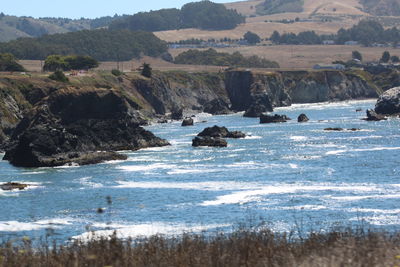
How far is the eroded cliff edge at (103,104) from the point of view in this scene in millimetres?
69438

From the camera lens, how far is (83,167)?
209 feet

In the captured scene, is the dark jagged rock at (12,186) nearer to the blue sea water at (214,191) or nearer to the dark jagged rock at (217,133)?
the blue sea water at (214,191)

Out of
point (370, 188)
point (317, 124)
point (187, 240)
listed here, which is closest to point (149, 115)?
point (317, 124)

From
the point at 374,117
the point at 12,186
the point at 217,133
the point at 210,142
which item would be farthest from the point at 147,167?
the point at 374,117

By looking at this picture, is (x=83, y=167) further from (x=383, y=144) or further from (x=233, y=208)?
(x=383, y=144)

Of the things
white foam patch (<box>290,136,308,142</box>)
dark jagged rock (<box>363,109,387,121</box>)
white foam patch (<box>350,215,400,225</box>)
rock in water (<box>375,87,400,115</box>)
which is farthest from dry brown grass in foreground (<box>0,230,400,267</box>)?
rock in water (<box>375,87,400,115</box>)

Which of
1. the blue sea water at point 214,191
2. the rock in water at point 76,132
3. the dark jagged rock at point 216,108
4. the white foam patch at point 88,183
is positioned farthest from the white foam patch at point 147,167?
the dark jagged rock at point 216,108

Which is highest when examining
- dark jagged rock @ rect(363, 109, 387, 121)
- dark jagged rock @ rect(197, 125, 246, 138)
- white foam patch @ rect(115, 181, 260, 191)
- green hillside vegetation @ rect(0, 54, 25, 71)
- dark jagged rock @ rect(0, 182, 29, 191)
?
green hillside vegetation @ rect(0, 54, 25, 71)

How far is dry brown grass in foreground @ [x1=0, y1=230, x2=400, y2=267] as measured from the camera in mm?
14102

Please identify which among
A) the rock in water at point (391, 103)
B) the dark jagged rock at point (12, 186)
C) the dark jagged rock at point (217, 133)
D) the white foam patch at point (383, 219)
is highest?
the white foam patch at point (383, 219)

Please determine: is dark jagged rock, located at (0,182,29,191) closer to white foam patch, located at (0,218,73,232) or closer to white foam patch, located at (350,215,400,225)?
white foam patch, located at (0,218,73,232)

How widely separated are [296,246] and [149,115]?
122310 millimetres

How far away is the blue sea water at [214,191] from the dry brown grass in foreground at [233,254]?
168 inches

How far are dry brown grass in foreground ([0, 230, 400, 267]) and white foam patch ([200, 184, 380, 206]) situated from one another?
25297 millimetres
